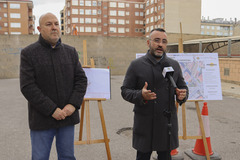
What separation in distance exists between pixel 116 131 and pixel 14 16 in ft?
223

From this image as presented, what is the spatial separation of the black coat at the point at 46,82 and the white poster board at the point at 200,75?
200 cm

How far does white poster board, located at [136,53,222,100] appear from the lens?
3.66 meters

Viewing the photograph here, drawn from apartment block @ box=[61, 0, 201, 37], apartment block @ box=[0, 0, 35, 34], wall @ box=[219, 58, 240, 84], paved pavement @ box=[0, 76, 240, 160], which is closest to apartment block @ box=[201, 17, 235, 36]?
apartment block @ box=[61, 0, 201, 37]

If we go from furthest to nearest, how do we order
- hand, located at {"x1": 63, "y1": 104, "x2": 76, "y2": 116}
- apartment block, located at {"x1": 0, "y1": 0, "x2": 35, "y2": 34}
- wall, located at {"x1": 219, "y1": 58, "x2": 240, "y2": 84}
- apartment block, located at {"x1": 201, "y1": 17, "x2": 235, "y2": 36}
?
apartment block, located at {"x1": 201, "y1": 17, "x2": 235, "y2": 36}
apartment block, located at {"x1": 0, "y1": 0, "x2": 35, "y2": 34}
wall, located at {"x1": 219, "y1": 58, "x2": 240, "y2": 84}
hand, located at {"x1": 63, "y1": 104, "x2": 76, "y2": 116}

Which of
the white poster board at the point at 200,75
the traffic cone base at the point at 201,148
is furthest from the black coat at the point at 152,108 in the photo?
the traffic cone base at the point at 201,148

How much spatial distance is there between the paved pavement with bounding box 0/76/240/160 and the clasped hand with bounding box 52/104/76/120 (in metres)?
1.67

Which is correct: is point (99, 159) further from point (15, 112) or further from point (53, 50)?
point (15, 112)

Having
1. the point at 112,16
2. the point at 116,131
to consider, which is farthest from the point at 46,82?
the point at 112,16

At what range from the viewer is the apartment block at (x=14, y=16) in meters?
62.5

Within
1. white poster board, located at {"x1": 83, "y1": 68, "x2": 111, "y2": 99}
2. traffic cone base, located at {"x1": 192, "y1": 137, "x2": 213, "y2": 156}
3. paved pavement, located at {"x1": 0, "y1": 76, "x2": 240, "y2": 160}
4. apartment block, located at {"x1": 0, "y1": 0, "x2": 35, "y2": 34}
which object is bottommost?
paved pavement, located at {"x1": 0, "y1": 76, "x2": 240, "y2": 160}

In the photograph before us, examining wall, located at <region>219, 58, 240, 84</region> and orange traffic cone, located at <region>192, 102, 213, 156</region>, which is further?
wall, located at <region>219, 58, 240, 84</region>

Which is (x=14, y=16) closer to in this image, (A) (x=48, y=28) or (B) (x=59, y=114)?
(A) (x=48, y=28)

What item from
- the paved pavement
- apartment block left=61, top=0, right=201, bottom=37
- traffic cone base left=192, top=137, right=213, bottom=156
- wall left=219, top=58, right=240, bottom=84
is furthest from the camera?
apartment block left=61, top=0, right=201, bottom=37

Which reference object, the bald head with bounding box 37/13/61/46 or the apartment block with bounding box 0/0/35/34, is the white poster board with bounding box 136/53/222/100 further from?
the apartment block with bounding box 0/0/35/34
